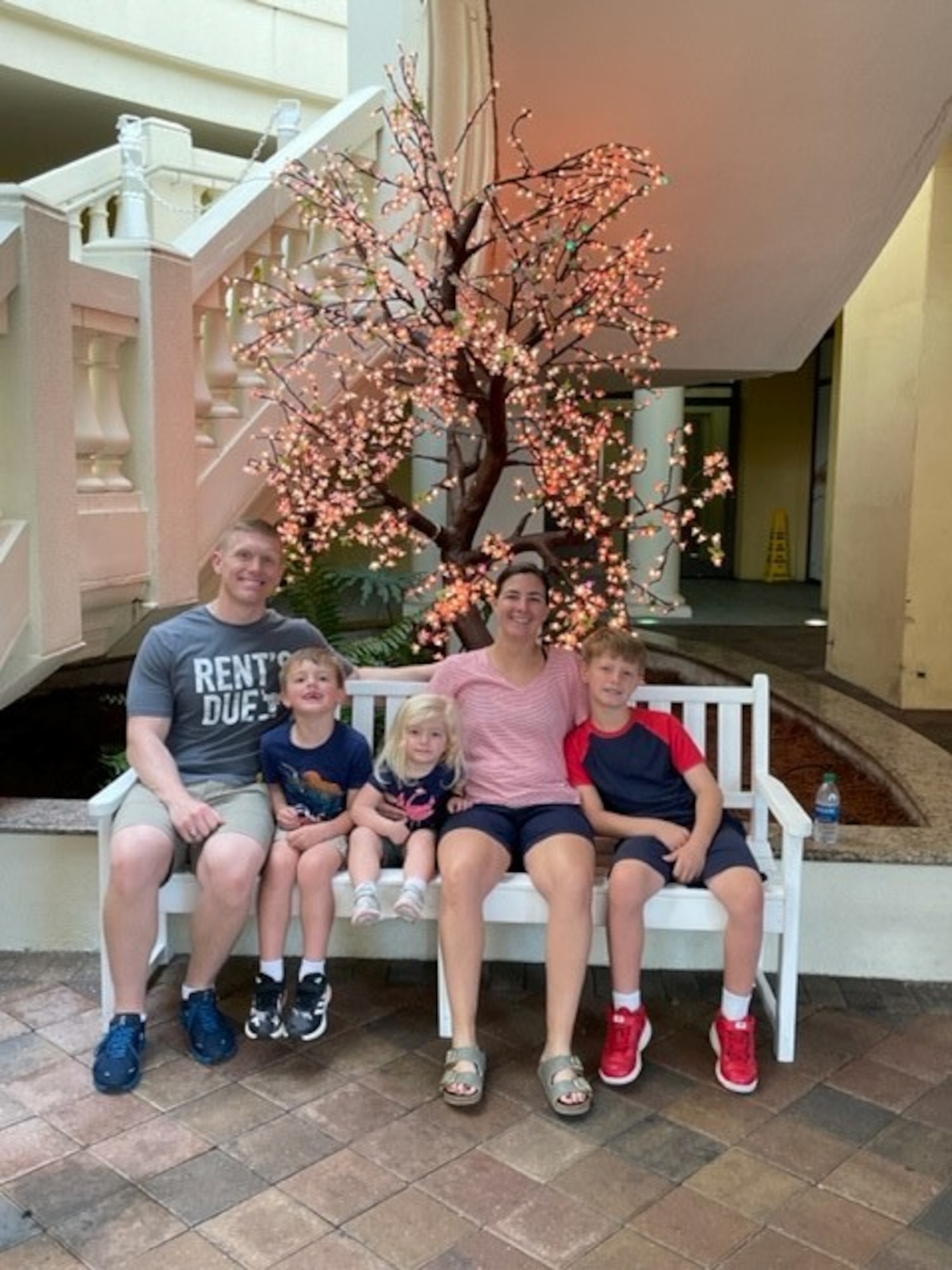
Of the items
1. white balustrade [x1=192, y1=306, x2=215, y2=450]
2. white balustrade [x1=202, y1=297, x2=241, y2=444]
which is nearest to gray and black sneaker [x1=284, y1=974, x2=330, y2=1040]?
white balustrade [x1=192, y1=306, x2=215, y2=450]

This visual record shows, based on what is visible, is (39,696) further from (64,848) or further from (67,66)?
(67,66)

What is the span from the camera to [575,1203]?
2.22 meters

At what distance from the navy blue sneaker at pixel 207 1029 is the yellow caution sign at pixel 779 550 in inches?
439

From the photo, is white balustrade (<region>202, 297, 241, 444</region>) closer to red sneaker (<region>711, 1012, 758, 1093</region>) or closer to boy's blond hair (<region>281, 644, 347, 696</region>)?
boy's blond hair (<region>281, 644, 347, 696</region>)

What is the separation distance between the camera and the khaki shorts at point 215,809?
2781 millimetres

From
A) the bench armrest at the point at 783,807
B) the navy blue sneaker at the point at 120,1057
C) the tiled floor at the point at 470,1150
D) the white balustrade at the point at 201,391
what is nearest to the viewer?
the tiled floor at the point at 470,1150

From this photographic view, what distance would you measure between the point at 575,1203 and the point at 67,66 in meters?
9.07

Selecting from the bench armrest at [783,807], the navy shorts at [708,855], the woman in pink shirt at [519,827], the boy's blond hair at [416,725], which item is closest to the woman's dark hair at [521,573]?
the woman in pink shirt at [519,827]

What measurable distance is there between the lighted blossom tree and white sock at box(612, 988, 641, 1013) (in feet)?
4.43

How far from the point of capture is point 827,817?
3268 millimetres

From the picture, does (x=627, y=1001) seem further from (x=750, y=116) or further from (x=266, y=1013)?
(x=750, y=116)

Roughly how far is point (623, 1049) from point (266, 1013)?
0.87 meters

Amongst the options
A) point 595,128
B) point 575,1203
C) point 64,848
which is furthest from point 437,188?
point 575,1203

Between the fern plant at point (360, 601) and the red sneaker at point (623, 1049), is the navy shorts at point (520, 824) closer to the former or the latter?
the red sneaker at point (623, 1049)
